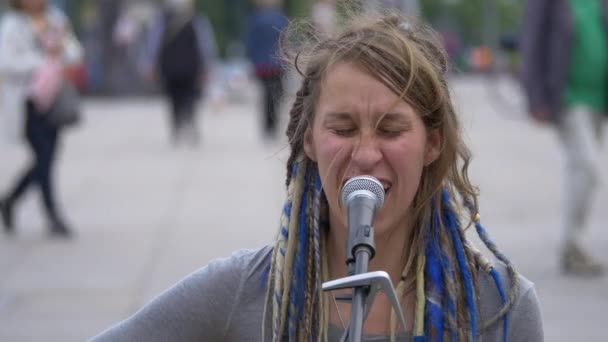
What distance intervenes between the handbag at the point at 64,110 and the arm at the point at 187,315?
638 cm

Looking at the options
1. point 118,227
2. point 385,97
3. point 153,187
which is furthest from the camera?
point 153,187

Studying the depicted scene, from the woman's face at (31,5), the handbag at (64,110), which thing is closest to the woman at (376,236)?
the handbag at (64,110)

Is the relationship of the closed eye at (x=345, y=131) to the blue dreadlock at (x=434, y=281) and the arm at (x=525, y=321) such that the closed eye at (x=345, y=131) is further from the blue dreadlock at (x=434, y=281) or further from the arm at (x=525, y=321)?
the arm at (x=525, y=321)

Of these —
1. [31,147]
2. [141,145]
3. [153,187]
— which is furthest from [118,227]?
[141,145]

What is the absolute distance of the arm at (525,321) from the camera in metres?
2.34

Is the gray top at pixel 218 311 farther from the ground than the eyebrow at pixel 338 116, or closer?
closer

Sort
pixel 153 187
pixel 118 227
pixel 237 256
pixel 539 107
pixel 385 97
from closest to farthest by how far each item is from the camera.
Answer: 1. pixel 385 97
2. pixel 237 256
3. pixel 539 107
4. pixel 118 227
5. pixel 153 187

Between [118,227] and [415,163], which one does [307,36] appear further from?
[118,227]

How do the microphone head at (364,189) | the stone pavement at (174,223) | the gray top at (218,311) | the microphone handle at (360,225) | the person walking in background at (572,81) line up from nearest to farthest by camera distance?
the microphone handle at (360,225) → the microphone head at (364,189) → the gray top at (218,311) → the stone pavement at (174,223) → the person walking in background at (572,81)

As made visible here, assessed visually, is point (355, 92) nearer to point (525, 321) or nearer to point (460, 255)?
point (460, 255)

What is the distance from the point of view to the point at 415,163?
91.7 inches

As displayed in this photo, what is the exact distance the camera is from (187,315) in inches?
93.8

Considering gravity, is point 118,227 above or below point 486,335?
above

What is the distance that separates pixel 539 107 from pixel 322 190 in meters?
4.73
